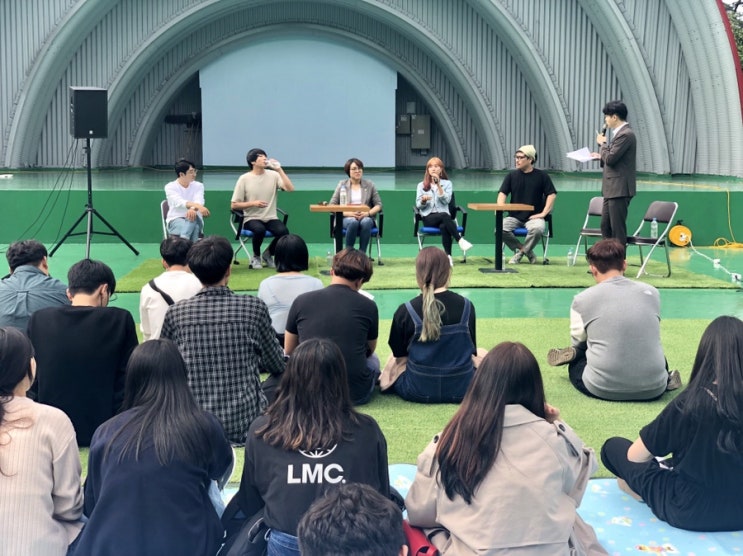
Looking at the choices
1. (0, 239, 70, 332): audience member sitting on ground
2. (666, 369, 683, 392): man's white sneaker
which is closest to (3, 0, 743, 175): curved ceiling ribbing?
(666, 369, 683, 392): man's white sneaker

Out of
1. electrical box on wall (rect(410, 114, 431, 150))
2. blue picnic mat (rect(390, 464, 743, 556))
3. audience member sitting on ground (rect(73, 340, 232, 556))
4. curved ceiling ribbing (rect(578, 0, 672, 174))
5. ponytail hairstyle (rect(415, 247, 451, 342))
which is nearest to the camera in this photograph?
audience member sitting on ground (rect(73, 340, 232, 556))

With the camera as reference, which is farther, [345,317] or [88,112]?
[88,112]

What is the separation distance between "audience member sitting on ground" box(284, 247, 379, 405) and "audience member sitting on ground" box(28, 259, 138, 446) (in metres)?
0.92

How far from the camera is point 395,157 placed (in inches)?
941

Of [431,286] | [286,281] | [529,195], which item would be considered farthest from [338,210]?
[431,286]

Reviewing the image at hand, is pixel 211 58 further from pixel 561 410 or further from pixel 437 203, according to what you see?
pixel 561 410

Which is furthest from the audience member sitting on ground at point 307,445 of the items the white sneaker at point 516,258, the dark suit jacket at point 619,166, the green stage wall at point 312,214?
the green stage wall at point 312,214

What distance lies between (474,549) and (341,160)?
2003 cm

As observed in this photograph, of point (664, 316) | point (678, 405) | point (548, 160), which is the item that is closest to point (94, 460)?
point (678, 405)

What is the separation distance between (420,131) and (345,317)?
786 inches

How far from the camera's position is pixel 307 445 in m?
2.79

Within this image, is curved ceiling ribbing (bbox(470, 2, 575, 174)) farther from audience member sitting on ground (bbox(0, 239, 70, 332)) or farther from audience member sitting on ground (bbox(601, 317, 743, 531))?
audience member sitting on ground (bbox(601, 317, 743, 531))

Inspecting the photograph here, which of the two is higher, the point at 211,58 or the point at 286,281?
the point at 211,58

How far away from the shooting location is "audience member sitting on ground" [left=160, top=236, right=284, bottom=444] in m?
4.12
